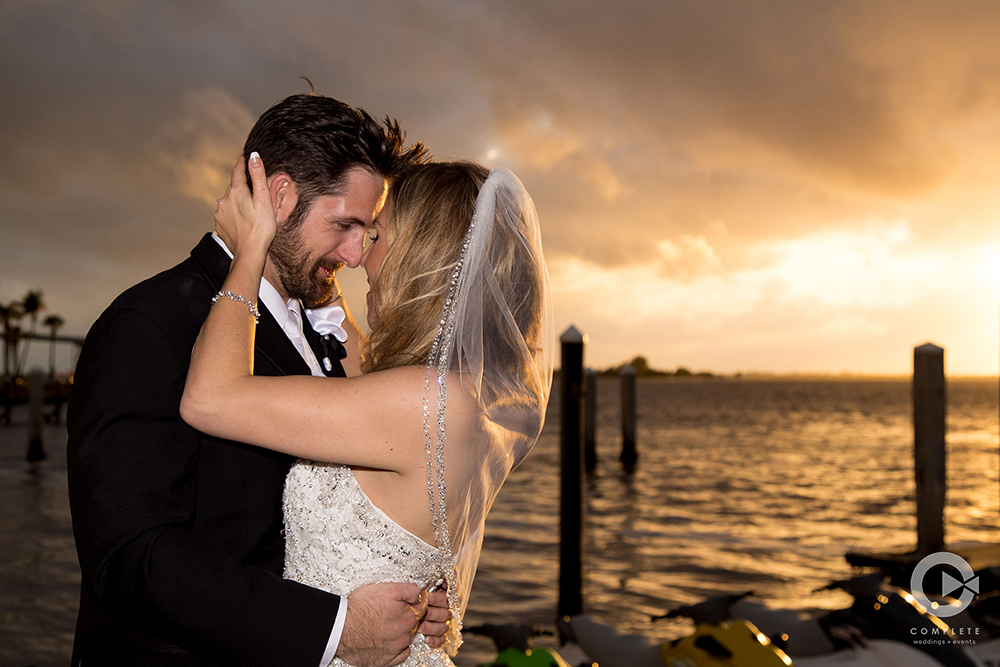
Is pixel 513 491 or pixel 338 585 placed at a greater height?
pixel 338 585

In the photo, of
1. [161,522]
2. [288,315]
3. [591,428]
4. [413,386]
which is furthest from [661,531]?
[161,522]

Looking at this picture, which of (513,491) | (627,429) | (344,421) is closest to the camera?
(344,421)

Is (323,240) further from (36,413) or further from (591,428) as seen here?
(36,413)

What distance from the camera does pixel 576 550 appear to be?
745 cm

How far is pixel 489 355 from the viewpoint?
1.99 metres

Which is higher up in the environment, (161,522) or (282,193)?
(282,193)

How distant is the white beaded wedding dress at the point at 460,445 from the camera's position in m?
1.86

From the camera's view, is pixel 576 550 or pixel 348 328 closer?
pixel 348 328

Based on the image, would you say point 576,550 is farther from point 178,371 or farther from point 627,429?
point 627,429

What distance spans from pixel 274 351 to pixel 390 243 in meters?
0.46

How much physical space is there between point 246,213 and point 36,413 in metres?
23.8

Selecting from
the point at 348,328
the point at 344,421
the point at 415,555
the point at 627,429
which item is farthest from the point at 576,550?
the point at 627,429

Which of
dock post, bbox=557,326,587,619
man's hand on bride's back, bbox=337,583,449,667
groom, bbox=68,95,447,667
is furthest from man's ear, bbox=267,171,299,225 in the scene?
dock post, bbox=557,326,587,619

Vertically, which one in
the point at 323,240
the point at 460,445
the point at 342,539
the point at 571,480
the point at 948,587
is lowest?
the point at 948,587
